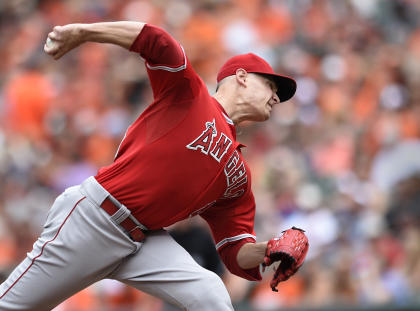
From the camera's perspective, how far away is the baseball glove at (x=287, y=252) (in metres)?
3.97

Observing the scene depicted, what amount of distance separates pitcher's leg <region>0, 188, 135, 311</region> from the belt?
0.15ft

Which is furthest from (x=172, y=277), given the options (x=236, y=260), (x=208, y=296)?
(x=236, y=260)

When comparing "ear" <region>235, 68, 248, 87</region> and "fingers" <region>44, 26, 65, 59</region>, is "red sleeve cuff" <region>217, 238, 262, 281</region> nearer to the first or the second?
"ear" <region>235, 68, 248, 87</region>

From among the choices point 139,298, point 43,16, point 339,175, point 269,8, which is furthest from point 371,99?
point 43,16

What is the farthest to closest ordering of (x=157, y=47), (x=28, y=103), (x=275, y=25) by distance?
(x=275, y=25), (x=28, y=103), (x=157, y=47)

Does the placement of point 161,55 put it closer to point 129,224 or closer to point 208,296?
point 129,224

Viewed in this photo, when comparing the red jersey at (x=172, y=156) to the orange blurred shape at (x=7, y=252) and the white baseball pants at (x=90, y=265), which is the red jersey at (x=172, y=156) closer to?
the white baseball pants at (x=90, y=265)

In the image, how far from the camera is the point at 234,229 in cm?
438

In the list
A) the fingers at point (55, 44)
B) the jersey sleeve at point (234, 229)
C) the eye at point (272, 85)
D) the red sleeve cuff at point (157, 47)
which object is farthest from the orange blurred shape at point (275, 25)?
the fingers at point (55, 44)

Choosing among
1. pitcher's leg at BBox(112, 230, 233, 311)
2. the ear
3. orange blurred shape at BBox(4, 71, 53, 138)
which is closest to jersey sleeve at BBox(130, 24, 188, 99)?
the ear

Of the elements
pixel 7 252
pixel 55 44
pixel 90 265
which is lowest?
pixel 7 252

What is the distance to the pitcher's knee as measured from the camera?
12.6ft

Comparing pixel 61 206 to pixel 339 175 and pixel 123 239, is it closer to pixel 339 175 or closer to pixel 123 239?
pixel 123 239

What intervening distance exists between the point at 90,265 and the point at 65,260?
0.13 meters
